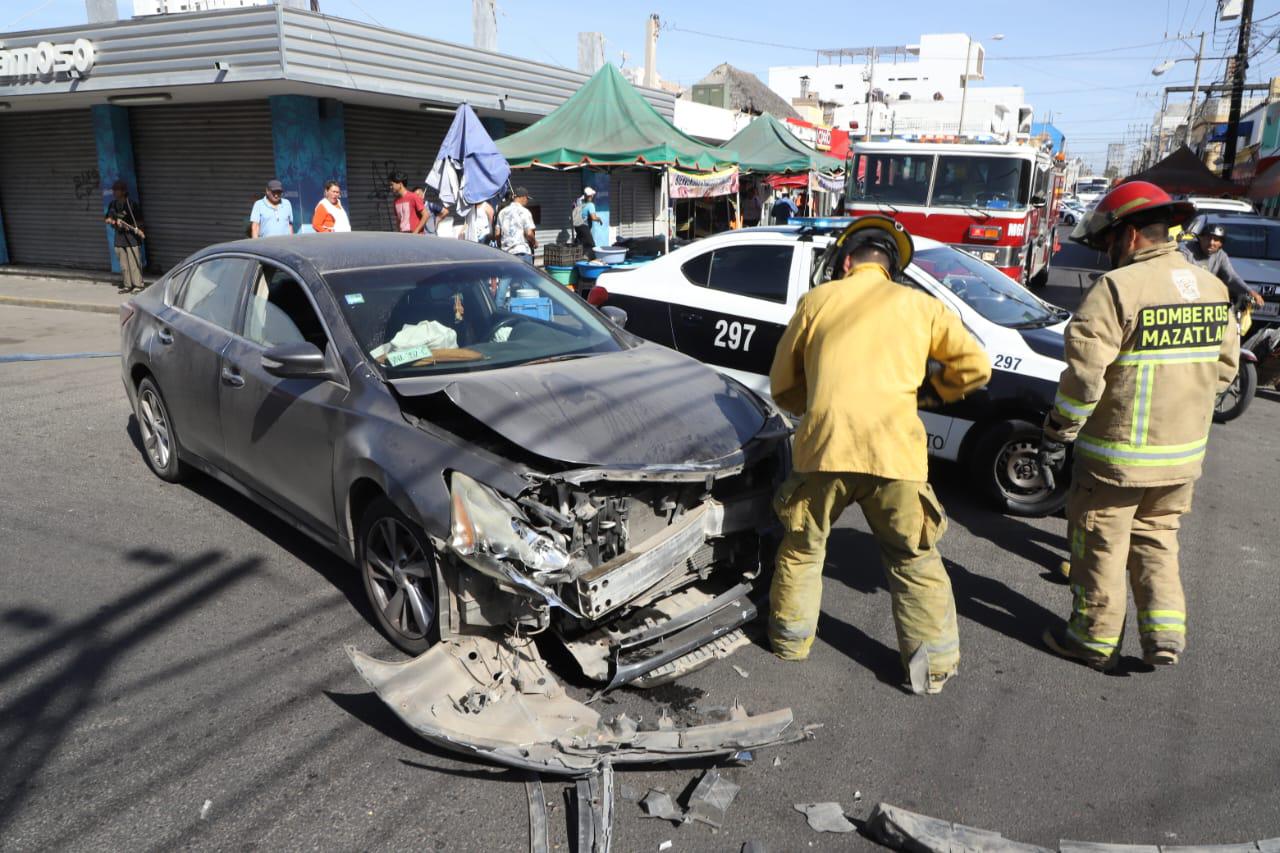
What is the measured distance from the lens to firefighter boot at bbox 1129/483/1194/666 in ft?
12.4

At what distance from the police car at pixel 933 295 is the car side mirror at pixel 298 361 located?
301 cm

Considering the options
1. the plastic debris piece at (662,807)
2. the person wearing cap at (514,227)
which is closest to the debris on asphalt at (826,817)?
the plastic debris piece at (662,807)

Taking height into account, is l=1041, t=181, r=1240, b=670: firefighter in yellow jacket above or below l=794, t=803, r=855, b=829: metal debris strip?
above

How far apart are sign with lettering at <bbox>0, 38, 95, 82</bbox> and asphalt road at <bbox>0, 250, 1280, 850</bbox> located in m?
11.3

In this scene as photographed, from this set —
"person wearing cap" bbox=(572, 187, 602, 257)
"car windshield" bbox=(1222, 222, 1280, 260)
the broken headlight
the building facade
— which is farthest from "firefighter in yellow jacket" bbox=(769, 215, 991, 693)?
"person wearing cap" bbox=(572, 187, 602, 257)

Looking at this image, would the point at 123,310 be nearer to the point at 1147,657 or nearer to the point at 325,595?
the point at 325,595

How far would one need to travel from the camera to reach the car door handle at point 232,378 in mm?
4547

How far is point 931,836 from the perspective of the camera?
2.71m

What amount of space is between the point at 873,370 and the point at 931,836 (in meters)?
1.65

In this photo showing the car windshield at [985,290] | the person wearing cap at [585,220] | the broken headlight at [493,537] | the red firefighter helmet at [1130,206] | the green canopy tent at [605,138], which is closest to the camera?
the broken headlight at [493,537]

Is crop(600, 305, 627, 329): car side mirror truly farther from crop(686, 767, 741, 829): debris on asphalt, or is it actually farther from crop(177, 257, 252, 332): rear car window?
crop(686, 767, 741, 829): debris on asphalt

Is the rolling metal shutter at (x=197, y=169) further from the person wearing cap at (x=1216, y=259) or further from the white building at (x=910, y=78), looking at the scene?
the white building at (x=910, y=78)

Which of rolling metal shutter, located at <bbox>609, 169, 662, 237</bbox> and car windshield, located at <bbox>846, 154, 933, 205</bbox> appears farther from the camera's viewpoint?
rolling metal shutter, located at <bbox>609, 169, 662, 237</bbox>

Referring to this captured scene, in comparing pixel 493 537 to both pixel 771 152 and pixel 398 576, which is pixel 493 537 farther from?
pixel 771 152
